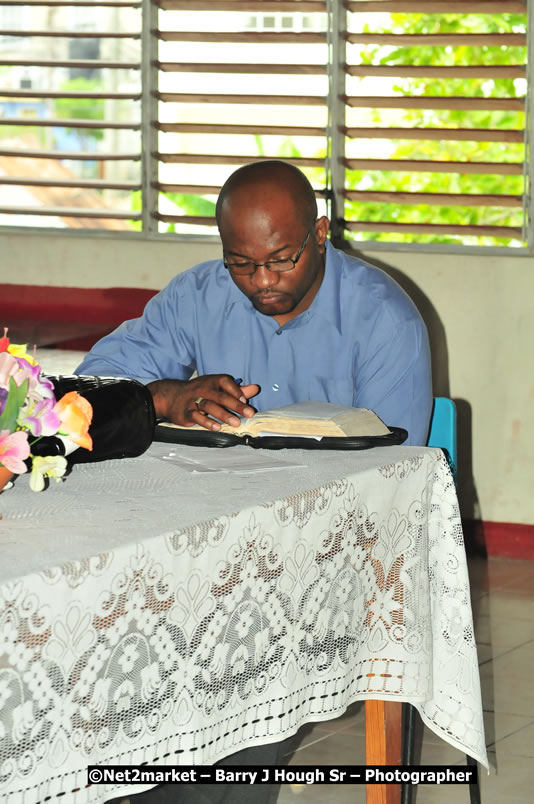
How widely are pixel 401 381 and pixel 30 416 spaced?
4.07 ft

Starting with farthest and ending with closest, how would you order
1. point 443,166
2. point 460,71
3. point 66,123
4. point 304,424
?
point 66,123 → point 443,166 → point 460,71 → point 304,424

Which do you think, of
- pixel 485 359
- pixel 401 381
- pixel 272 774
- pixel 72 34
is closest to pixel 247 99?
pixel 72 34

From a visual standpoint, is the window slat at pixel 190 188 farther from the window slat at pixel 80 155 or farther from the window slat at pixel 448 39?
the window slat at pixel 448 39

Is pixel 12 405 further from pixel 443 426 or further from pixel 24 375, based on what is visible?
pixel 443 426

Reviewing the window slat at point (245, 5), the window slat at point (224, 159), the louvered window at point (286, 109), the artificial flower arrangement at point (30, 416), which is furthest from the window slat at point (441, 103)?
the artificial flower arrangement at point (30, 416)

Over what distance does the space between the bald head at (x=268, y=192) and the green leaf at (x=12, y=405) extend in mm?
1143

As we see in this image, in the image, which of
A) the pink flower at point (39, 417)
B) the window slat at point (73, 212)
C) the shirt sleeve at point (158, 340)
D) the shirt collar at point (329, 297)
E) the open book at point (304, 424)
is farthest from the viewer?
the window slat at point (73, 212)

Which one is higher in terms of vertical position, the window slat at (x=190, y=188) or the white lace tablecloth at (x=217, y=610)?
the window slat at (x=190, y=188)

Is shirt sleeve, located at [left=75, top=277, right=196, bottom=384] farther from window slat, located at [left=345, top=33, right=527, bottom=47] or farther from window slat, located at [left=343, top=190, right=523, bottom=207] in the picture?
window slat, located at [left=345, top=33, right=527, bottom=47]

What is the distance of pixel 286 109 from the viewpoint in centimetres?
553

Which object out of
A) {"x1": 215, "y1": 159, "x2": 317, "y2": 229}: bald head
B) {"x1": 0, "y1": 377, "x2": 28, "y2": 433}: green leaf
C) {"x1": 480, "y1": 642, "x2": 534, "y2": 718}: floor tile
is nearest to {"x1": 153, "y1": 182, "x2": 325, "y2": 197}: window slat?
{"x1": 480, "y1": 642, "x2": 534, "y2": 718}: floor tile

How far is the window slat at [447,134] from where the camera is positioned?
17.4ft

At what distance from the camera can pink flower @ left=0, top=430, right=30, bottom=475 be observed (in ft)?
6.08

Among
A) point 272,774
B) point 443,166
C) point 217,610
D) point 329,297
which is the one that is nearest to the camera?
point 217,610
